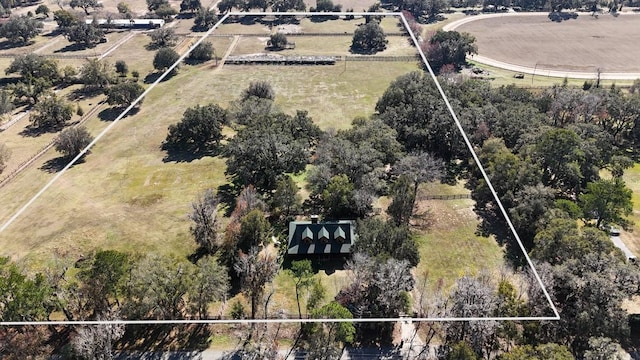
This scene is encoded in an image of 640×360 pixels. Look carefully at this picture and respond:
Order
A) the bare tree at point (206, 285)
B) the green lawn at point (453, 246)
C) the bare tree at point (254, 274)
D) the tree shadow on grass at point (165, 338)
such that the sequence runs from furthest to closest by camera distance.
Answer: the green lawn at point (453, 246) → the bare tree at point (254, 274) → the tree shadow on grass at point (165, 338) → the bare tree at point (206, 285)

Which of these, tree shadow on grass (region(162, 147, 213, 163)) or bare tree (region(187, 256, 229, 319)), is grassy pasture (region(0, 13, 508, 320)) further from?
bare tree (region(187, 256, 229, 319))

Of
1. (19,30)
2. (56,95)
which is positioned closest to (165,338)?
(56,95)

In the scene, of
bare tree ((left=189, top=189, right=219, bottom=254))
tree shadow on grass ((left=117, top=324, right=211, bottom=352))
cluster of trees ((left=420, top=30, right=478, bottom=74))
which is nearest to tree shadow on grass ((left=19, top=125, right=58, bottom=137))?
A: bare tree ((left=189, top=189, right=219, bottom=254))

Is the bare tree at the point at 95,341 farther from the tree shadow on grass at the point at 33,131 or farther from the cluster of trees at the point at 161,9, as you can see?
the cluster of trees at the point at 161,9

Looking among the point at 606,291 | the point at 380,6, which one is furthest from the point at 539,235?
the point at 380,6

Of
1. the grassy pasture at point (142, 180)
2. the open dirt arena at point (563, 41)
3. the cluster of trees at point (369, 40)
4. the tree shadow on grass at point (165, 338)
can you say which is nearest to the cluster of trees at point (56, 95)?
the grassy pasture at point (142, 180)

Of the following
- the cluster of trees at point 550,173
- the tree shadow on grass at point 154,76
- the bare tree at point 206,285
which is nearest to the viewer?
the cluster of trees at point 550,173

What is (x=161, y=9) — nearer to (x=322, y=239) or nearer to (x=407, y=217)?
(x=407, y=217)
